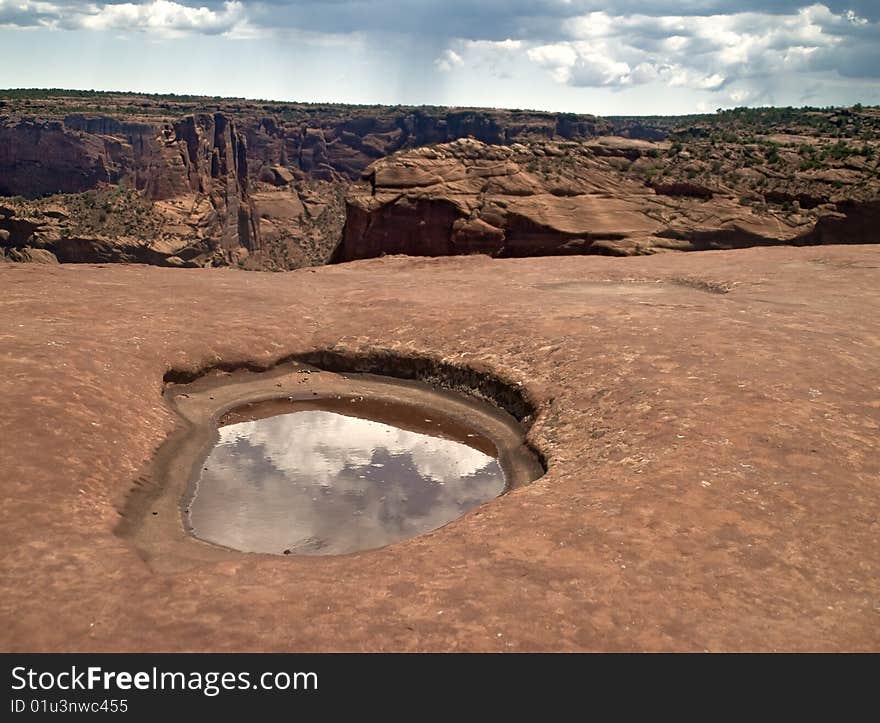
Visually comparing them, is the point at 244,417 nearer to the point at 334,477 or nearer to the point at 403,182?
the point at 334,477

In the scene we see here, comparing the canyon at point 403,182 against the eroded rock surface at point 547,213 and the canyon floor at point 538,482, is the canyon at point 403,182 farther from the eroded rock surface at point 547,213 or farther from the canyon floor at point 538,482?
the canyon floor at point 538,482

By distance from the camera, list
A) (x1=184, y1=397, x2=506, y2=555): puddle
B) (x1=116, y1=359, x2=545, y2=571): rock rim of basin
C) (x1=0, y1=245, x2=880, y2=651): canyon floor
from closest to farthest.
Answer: (x1=0, y1=245, x2=880, y2=651): canyon floor, (x1=116, y1=359, x2=545, y2=571): rock rim of basin, (x1=184, y1=397, x2=506, y2=555): puddle

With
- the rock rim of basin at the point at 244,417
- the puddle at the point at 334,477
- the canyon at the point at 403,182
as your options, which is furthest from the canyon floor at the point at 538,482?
the canyon at the point at 403,182

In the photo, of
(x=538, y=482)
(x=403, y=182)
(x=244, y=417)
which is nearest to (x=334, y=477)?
(x=244, y=417)

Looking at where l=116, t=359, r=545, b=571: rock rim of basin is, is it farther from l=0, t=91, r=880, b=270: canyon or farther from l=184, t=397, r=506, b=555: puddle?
l=0, t=91, r=880, b=270: canyon

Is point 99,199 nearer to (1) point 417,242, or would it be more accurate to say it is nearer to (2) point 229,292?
(1) point 417,242

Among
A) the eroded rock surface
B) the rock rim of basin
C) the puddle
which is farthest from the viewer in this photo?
the eroded rock surface

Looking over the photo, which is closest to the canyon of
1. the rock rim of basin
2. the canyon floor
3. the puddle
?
the canyon floor
